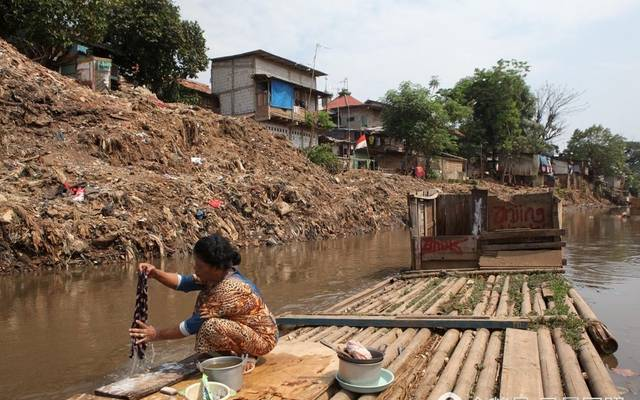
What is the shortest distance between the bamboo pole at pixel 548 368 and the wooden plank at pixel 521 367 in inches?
1.4

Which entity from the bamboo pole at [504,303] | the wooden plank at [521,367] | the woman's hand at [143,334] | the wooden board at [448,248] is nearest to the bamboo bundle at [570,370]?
the wooden plank at [521,367]

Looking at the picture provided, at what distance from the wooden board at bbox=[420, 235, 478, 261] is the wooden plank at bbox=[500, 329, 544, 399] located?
455cm

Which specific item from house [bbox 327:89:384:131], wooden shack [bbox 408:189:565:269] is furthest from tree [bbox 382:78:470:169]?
wooden shack [bbox 408:189:565:269]

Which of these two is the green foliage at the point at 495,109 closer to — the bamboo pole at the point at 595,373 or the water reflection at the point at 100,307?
the water reflection at the point at 100,307

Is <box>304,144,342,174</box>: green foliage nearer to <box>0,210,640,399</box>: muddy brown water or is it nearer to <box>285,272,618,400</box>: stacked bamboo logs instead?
<box>0,210,640,399</box>: muddy brown water

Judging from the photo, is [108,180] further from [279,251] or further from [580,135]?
[580,135]

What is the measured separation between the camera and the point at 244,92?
32250 millimetres

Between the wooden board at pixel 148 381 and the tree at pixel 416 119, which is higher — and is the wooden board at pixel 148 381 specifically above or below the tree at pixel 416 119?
below

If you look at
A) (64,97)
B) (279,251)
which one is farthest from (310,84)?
(279,251)

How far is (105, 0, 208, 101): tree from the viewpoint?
2486 cm

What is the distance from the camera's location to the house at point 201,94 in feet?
101

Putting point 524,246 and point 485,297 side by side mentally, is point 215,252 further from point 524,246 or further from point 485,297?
point 524,246

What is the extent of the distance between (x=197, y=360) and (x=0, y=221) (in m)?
8.97

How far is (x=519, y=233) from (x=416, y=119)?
95.3 feet
